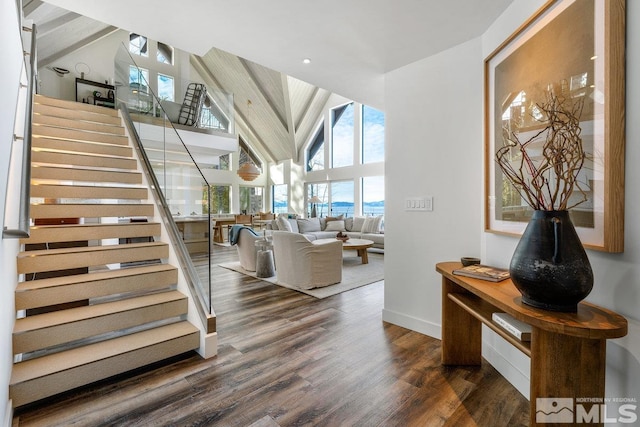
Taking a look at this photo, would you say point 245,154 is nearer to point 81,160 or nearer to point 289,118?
point 289,118

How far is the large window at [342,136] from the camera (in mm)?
9727

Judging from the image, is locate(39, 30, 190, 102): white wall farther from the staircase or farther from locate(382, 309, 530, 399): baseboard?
locate(382, 309, 530, 399): baseboard

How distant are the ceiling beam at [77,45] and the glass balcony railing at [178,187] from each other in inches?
197

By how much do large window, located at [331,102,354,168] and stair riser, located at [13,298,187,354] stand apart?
8039mm

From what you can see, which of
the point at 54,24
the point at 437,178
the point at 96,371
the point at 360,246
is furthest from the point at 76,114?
the point at 360,246

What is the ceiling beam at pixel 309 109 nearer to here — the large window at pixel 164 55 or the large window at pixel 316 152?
the large window at pixel 316 152

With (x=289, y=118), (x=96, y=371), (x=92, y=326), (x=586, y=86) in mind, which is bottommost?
(x=96, y=371)

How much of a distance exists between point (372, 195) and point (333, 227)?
1.65 metres

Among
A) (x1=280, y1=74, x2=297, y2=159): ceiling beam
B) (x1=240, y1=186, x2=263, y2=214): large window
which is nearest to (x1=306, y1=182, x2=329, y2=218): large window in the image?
(x1=280, y1=74, x2=297, y2=159): ceiling beam

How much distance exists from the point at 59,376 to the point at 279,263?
2.79m

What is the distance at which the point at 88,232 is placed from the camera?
8.66 feet

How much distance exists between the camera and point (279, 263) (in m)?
4.36

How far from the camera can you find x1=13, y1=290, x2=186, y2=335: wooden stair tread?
6.36 ft

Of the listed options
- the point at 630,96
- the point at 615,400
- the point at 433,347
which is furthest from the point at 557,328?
the point at 433,347
